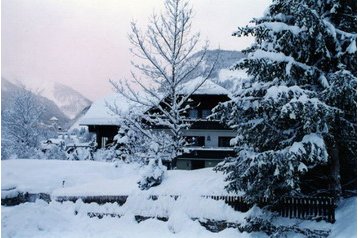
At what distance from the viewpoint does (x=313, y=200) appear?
10.4 metres

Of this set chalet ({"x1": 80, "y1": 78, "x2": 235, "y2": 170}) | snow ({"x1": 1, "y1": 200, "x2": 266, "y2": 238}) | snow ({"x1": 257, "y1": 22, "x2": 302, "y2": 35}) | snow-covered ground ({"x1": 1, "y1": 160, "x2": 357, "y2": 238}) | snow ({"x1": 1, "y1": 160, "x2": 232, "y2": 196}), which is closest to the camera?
snow ({"x1": 257, "y1": 22, "x2": 302, "y2": 35})

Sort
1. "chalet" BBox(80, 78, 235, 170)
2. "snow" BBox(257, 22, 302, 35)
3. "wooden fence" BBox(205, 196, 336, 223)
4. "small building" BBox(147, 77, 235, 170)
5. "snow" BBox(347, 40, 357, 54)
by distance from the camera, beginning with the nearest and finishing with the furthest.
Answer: "snow" BBox(347, 40, 357, 54)
"snow" BBox(257, 22, 302, 35)
"wooden fence" BBox(205, 196, 336, 223)
"chalet" BBox(80, 78, 235, 170)
"small building" BBox(147, 77, 235, 170)

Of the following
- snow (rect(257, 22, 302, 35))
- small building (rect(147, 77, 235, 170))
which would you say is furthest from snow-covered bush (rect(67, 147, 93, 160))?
snow (rect(257, 22, 302, 35))

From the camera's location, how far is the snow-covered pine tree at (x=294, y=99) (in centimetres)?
892

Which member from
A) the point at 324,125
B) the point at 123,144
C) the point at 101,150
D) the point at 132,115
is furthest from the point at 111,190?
the point at 101,150

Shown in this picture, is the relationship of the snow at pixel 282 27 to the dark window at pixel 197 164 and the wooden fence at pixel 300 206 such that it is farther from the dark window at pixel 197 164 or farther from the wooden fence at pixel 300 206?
the dark window at pixel 197 164

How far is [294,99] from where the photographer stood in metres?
8.67

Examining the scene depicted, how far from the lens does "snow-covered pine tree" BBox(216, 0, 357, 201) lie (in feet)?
29.3

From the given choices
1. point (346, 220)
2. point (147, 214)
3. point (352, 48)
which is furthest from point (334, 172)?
point (147, 214)

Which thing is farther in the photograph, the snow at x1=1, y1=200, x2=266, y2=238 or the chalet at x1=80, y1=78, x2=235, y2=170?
the chalet at x1=80, y1=78, x2=235, y2=170

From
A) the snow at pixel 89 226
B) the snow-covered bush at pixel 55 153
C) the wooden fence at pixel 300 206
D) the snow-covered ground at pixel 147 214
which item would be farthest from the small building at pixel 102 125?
the wooden fence at pixel 300 206

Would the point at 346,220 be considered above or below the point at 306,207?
below

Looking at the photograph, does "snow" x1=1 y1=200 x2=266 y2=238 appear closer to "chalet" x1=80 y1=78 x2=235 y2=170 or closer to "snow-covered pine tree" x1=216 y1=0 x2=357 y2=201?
"snow-covered pine tree" x1=216 y1=0 x2=357 y2=201

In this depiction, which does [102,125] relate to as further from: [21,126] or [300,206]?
[300,206]
